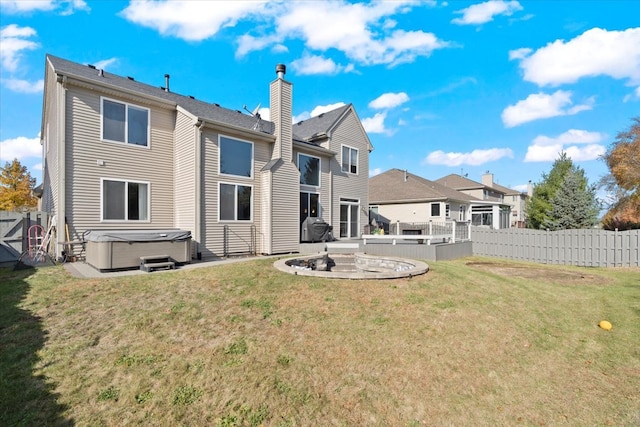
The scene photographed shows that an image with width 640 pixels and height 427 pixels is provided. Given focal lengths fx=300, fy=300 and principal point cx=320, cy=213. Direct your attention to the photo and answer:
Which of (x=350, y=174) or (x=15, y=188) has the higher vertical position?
(x=15, y=188)

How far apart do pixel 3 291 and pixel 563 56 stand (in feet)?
71.1

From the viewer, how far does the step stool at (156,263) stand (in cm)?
841

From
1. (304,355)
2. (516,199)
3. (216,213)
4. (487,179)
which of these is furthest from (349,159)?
(516,199)

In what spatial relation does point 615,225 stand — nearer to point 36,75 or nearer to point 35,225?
point 35,225

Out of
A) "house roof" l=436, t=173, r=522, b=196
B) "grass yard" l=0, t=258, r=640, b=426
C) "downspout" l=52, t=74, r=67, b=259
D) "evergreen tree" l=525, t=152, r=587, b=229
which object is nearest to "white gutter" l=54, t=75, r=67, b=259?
"downspout" l=52, t=74, r=67, b=259

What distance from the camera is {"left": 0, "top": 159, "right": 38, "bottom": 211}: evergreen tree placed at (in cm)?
2841

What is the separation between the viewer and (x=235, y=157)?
1235cm

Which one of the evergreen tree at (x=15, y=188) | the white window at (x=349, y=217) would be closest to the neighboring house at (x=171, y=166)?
the white window at (x=349, y=217)

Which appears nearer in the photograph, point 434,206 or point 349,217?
point 349,217

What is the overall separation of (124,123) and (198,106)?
3591 millimetres

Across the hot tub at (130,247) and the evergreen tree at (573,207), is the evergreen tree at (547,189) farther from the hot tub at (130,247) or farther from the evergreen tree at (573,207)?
the hot tub at (130,247)

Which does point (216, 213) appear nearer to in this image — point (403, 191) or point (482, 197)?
point (403, 191)

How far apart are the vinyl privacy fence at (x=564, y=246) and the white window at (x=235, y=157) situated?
12.4m

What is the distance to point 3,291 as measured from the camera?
642 centimetres
